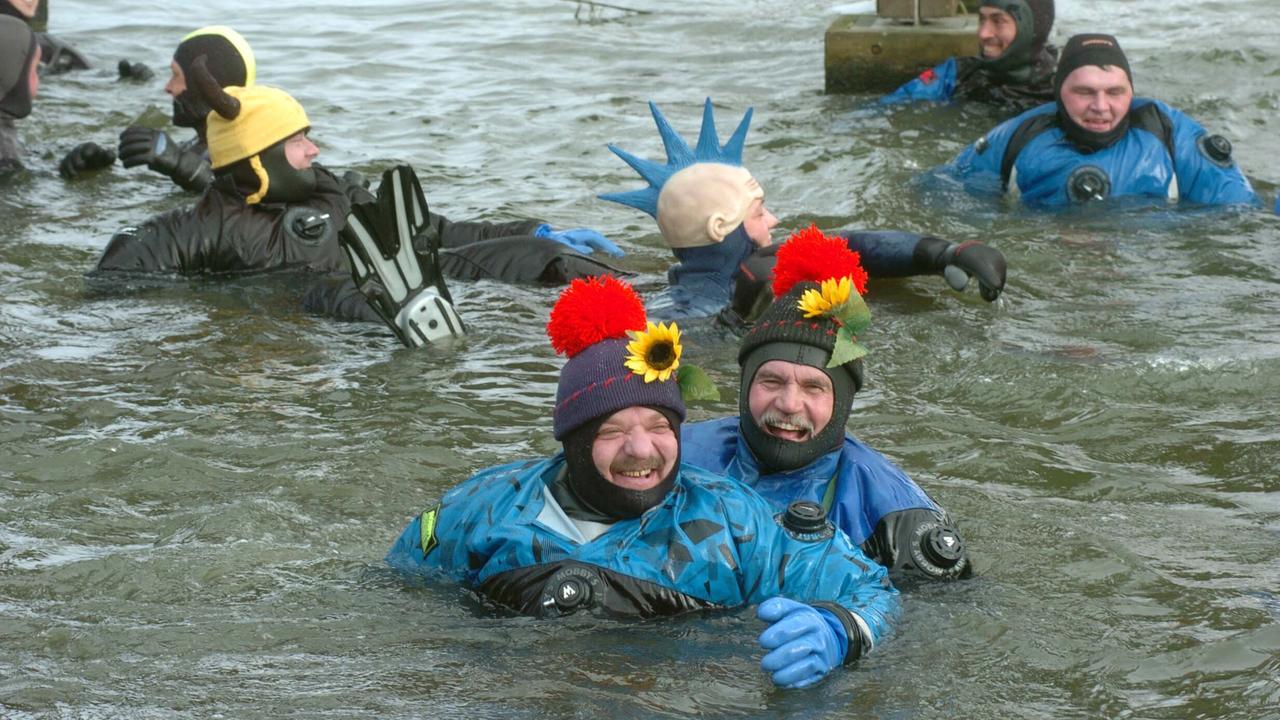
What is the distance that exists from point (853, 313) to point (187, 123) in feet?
18.9

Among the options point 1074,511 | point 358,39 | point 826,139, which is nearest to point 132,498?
point 1074,511

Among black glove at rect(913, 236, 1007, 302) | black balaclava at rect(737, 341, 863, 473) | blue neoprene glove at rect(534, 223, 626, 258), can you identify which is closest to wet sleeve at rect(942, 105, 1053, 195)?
black glove at rect(913, 236, 1007, 302)

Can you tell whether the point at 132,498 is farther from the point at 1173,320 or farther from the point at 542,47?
the point at 542,47

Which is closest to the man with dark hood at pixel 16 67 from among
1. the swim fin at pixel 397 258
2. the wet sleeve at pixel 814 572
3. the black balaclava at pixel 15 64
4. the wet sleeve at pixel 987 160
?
the black balaclava at pixel 15 64

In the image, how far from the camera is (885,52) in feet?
43.0

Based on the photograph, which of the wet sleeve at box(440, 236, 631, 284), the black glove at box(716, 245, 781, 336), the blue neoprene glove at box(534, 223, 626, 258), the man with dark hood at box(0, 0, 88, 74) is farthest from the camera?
the man with dark hood at box(0, 0, 88, 74)

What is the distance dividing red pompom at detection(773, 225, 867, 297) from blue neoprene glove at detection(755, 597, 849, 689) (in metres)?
1.16

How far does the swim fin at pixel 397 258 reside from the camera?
7.57m

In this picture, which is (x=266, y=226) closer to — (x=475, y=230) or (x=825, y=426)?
(x=475, y=230)

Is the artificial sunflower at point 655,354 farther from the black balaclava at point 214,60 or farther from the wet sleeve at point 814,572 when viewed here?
the black balaclava at point 214,60

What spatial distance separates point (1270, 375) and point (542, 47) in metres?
9.55

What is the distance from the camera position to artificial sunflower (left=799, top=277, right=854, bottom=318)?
4.97 metres

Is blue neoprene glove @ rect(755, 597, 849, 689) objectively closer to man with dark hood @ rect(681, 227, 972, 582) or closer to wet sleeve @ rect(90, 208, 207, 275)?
man with dark hood @ rect(681, 227, 972, 582)

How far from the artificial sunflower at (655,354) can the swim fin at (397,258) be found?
3067 mm
